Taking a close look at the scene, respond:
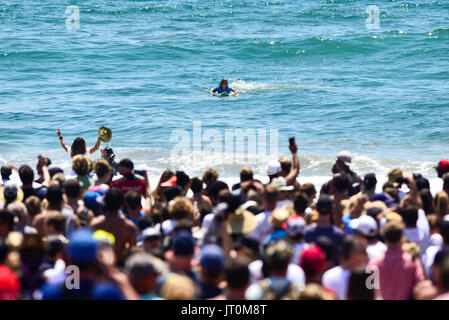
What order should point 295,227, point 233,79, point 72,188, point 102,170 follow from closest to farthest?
point 295,227
point 72,188
point 102,170
point 233,79

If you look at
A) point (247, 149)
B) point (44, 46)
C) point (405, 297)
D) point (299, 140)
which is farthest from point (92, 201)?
point (44, 46)

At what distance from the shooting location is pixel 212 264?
16.0ft

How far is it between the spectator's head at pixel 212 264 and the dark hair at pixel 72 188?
8.61 ft

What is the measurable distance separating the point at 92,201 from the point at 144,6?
3768 cm

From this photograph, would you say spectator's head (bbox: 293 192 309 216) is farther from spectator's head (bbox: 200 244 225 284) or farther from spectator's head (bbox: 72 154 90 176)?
spectator's head (bbox: 72 154 90 176)

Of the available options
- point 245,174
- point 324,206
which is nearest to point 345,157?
point 245,174

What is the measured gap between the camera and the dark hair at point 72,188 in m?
7.16

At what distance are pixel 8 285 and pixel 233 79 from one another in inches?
842

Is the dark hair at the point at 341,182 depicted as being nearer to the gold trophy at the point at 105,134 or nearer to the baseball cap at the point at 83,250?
the baseball cap at the point at 83,250

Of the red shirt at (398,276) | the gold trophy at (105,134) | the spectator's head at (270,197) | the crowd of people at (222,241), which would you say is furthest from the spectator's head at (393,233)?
the gold trophy at (105,134)

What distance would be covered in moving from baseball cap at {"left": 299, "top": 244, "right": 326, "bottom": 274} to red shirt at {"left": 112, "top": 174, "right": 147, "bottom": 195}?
343cm

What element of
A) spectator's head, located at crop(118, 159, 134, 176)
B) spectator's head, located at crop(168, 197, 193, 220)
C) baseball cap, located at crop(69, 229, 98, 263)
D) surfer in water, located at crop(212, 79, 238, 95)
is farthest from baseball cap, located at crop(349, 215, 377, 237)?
surfer in water, located at crop(212, 79, 238, 95)

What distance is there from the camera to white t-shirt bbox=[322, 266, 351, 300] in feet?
17.1

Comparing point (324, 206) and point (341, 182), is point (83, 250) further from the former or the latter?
point (341, 182)
